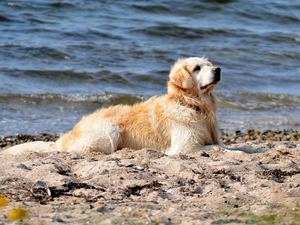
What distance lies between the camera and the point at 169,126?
251 inches

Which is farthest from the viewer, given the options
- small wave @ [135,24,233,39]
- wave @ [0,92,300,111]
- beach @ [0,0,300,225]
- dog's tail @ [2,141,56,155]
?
small wave @ [135,24,233,39]

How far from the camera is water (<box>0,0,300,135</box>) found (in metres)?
10.6

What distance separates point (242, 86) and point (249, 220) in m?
9.67

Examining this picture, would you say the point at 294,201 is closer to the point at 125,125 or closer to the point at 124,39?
the point at 125,125

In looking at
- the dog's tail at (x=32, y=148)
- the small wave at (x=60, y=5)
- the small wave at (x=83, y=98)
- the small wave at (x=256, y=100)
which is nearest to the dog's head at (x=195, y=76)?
the dog's tail at (x=32, y=148)

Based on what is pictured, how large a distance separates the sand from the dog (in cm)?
59

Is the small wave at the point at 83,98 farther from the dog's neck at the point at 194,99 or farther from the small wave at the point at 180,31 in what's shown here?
the small wave at the point at 180,31

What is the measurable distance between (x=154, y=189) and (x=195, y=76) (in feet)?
8.34

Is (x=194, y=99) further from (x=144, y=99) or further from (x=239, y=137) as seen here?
(x=144, y=99)

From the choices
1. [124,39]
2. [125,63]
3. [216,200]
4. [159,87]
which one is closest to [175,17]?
[124,39]

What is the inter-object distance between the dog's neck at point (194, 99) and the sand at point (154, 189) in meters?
0.91

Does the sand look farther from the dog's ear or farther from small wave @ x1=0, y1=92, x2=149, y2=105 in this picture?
small wave @ x1=0, y1=92, x2=149, y2=105

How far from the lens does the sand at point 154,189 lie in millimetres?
3551

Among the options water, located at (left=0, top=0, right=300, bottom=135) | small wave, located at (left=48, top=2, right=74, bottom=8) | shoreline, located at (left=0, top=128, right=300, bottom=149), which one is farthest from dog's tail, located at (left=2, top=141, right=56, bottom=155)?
small wave, located at (left=48, top=2, right=74, bottom=8)
